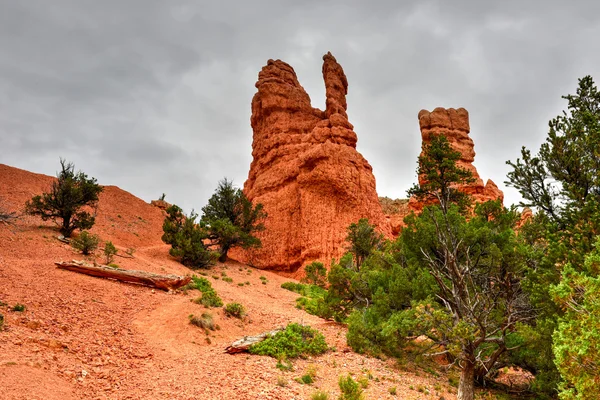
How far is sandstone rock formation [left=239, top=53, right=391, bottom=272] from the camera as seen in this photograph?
→ 35156mm

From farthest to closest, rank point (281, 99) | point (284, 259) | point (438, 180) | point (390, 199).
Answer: point (390, 199) → point (281, 99) → point (284, 259) → point (438, 180)

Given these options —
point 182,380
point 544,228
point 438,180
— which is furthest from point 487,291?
point 438,180

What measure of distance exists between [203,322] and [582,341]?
34.3 ft

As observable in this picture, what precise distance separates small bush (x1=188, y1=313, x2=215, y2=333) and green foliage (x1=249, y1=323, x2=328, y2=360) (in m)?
2.74

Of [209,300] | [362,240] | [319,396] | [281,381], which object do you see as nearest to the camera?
[319,396]

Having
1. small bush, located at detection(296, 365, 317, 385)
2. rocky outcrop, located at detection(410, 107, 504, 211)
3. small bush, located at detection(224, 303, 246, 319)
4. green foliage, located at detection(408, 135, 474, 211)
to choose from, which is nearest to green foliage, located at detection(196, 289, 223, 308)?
small bush, located at detection(224, 303, 246, 319)

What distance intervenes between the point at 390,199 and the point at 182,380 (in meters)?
49.3

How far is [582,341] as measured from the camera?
547 centimetres

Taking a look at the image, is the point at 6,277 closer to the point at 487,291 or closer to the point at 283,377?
the point at 283,377

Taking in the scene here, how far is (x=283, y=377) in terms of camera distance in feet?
28.3

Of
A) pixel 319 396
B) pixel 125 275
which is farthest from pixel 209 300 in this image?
pixel 319 396

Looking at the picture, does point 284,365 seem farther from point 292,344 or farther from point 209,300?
point 209,300

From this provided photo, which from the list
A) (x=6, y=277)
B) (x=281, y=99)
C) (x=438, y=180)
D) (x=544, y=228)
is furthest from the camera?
(x=281, y=99)

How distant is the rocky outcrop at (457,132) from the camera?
41.3 meters
